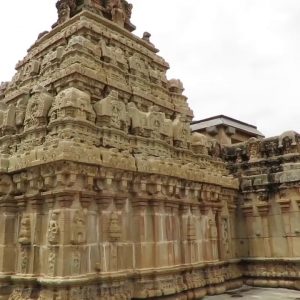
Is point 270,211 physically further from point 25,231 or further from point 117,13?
point 117,13

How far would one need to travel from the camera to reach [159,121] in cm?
1099

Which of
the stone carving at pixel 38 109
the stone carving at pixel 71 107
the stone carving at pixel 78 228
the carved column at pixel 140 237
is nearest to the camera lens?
the stone carving at pixel 78 228

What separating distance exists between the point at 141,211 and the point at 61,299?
2968 millimetres

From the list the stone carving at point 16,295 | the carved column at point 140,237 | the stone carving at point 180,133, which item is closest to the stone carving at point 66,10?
the stone carving at point 180,133

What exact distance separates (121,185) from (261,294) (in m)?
6.05

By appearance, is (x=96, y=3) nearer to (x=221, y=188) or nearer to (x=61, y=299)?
(x=221, y=188)

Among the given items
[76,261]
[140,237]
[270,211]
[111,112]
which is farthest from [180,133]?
[76,261]

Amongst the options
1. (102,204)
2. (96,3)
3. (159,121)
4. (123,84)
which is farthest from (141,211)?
(96,3)

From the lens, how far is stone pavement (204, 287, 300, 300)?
10609 millimetres

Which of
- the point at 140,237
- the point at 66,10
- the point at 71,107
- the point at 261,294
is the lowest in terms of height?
the point at 261,294

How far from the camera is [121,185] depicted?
8.78 meters

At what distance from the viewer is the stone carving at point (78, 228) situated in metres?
7.46

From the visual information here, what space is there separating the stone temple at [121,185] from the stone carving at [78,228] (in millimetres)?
22

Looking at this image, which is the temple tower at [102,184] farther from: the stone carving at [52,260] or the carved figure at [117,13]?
the carved figure at [117,13]
